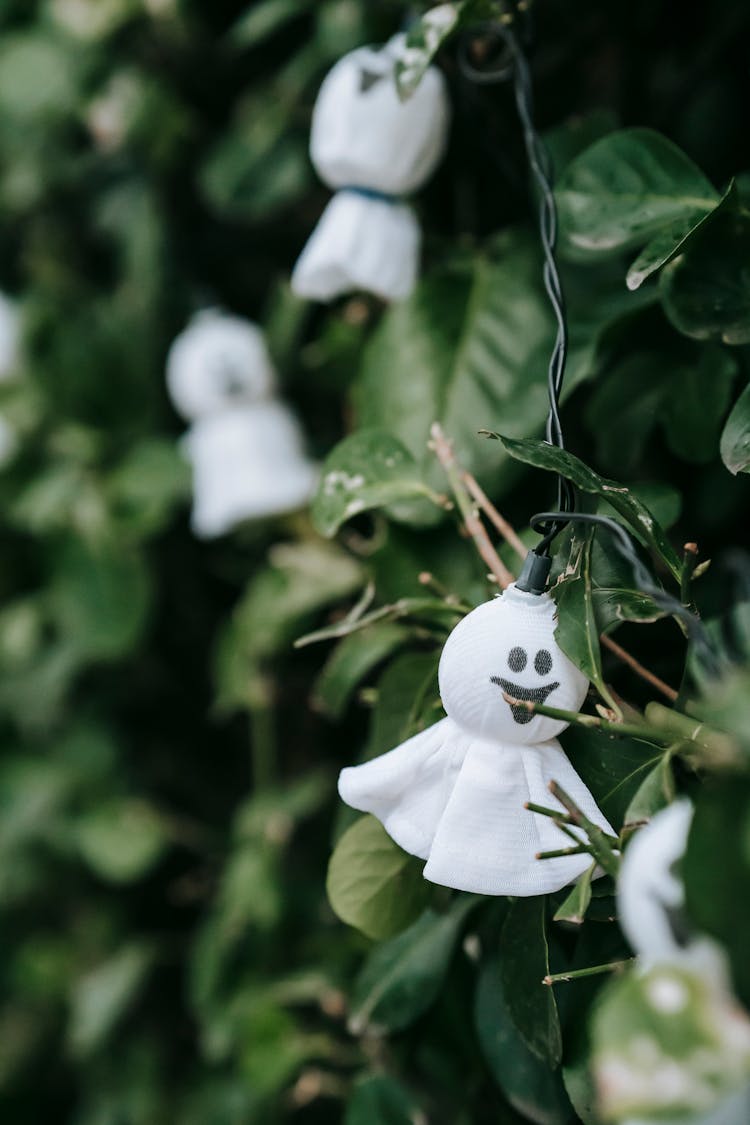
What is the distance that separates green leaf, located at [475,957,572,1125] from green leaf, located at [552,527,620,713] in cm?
19

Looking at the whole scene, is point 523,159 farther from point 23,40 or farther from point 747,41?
point 23,40

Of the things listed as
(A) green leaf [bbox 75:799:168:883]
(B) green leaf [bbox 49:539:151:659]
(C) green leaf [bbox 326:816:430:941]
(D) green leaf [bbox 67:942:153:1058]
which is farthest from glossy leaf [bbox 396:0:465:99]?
(D) green leaf [bbox 67:942:153:1058]

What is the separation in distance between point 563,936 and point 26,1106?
93 centimetres

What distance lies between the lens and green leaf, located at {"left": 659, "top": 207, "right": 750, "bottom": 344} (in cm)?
46

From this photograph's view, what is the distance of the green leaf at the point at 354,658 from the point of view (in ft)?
1.95

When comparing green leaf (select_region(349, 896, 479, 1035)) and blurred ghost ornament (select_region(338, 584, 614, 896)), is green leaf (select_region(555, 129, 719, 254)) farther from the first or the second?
green leaf (select_region(349, 896, 479, 1035))

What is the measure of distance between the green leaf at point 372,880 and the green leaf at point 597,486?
6.9 inches

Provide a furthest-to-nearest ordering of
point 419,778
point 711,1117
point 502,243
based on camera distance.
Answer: point 502,243 → point 419,778 → point 711,1117

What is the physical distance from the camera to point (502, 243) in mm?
673

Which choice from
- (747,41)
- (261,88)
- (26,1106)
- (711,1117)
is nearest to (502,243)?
(747,41)

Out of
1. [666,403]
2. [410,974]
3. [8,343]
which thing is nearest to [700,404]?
[666,403]

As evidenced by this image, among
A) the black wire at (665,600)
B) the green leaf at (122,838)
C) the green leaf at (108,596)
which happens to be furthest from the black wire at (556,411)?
the green leaf at (122,838)

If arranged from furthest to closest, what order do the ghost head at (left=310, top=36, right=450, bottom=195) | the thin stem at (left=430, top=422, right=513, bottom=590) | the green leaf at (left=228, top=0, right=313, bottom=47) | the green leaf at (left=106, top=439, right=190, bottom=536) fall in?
the green leaf at (left=106, top=439, right=190, bottom=536) → the green leaf at (left=228, top=0, right=313, bottom=47) → the ghost head at (left=310, top=36, right=450, bottom=195) → the thin stem at (left=430, top=422, right=513, bottom=590)

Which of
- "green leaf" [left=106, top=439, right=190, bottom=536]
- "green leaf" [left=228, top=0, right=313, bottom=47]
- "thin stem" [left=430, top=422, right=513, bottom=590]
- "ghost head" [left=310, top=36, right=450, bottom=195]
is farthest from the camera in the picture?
"green leaf" [left=106, top=439, right=190, bottom=536]
